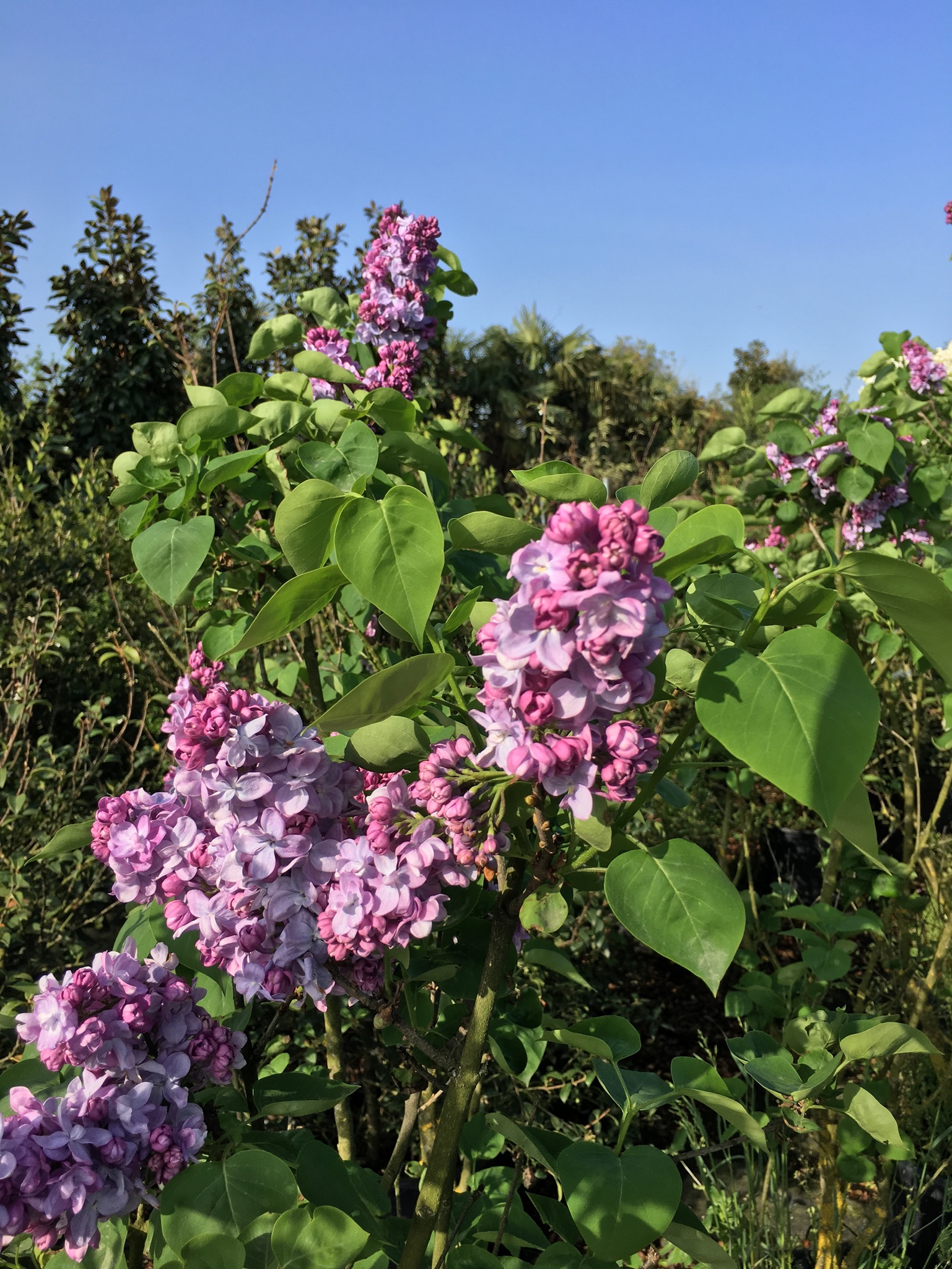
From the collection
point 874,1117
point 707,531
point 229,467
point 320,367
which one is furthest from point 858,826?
point 320,367

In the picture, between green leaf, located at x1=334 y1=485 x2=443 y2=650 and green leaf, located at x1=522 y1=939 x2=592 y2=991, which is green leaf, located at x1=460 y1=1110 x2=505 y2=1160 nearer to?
green leaf, located at x1=522 y1=939 x2=592 y2=991

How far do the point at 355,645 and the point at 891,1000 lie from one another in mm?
1853

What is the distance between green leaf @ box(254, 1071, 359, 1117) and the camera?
3.36 feet

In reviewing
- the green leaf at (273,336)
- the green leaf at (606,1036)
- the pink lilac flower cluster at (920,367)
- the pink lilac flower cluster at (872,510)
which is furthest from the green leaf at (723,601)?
the pink lilac flower cluster at (920,367)

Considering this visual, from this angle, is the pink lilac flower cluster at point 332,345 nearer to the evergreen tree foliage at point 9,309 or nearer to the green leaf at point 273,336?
the green leaf at point 273,336

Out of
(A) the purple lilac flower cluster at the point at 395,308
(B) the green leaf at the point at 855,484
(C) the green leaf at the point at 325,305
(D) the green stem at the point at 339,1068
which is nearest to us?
(D) the green stem at the point at 339,1068

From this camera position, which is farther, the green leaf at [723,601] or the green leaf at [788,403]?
the green leaf at [788,403]

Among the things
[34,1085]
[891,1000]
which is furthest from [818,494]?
[34,1085]

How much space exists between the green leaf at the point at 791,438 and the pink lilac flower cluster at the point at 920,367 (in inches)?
40.1

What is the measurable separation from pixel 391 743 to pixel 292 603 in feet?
0.52

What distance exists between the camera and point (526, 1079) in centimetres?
125

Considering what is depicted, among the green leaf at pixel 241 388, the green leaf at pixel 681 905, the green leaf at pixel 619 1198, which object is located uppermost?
the green leaf at pixel 241 388

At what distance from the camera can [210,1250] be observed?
0.82 m

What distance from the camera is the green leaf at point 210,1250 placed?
82cm
